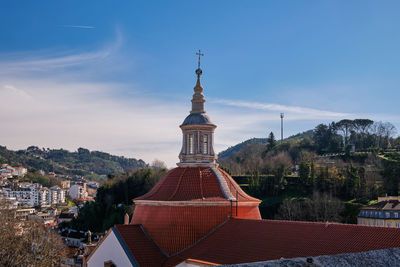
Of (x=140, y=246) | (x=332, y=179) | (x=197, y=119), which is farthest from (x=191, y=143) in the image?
(x=332, y=179)

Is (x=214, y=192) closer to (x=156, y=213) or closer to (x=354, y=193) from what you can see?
(x=156, y=213)

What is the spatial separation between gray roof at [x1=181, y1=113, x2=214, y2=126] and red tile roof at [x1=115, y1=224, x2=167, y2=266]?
19.8ft

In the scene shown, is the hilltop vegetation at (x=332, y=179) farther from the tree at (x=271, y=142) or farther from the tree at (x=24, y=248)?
the tree at (x=24, y=248)

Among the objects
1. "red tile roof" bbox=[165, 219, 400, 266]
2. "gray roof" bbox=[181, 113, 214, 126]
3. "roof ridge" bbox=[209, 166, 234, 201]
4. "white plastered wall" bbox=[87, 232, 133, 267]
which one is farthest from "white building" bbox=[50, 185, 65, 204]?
"red tile roof" bbox=[165, 219, 400, 266]

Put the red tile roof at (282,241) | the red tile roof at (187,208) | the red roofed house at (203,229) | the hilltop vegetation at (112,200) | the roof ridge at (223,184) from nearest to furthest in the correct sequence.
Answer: the red tile roof at (282,241) < the red roofed house at (203,229) < the red tile roof at (187,208) < the roof ridge at (223,184) < the hilltop vegetation at (112,200)

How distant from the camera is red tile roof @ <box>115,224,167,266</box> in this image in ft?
51.8

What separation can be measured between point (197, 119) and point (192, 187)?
3.84 m

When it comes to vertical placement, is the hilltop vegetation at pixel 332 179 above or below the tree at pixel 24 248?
above

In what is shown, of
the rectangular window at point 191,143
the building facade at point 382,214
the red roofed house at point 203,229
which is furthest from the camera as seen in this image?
the building facade at point 382,214

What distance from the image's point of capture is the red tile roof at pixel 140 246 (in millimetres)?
15797

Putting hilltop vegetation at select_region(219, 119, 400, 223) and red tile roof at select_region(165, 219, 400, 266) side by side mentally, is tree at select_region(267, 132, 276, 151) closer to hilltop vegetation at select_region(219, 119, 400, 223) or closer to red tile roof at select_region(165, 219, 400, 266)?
hilltop vegetation at select_region(219, 119, 400, 223)

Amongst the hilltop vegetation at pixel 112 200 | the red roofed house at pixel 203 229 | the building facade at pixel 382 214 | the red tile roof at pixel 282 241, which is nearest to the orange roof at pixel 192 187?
the red roofed house at pixel 203 229

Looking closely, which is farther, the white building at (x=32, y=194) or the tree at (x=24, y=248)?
the white building at (x=32, y=194)

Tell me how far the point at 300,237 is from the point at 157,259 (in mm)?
6301
